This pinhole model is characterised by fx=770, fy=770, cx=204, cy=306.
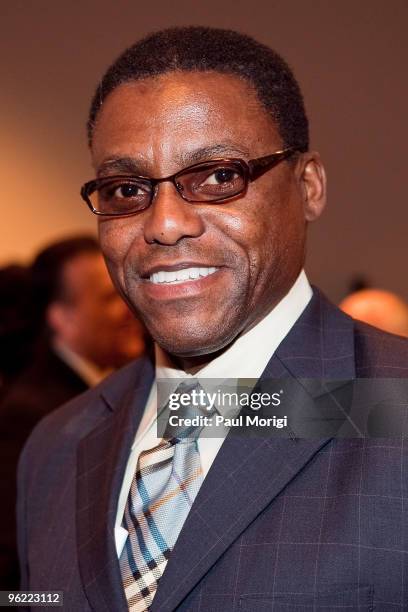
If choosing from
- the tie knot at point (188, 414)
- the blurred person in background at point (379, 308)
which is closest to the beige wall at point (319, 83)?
the blurred person in background at point (379, 308)

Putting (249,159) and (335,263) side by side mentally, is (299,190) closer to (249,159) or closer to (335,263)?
(249,159)

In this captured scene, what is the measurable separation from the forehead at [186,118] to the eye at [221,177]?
0.12 ft

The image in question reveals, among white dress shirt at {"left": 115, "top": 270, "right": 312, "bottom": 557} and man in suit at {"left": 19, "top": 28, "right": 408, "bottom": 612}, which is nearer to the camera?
man in suit at {"left": 19, "top": 28, "right": 408, "bottom": 612}

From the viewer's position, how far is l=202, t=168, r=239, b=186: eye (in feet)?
3.76

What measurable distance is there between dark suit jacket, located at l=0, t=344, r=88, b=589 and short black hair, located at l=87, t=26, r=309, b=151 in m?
1.30

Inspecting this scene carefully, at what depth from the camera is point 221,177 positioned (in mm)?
1150

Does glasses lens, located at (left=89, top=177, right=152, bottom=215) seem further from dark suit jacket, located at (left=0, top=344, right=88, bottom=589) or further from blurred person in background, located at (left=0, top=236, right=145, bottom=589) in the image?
blurred person in background, located at (left=0, top=236, right=145, bottom=589)

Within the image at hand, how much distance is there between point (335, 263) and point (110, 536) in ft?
3.14

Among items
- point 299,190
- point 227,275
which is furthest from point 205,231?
point 299,190

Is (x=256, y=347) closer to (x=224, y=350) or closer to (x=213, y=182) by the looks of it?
(x=224, y=350)

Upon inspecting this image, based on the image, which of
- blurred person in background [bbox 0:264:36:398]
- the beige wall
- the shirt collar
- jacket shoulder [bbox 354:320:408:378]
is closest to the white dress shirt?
the shirt collar

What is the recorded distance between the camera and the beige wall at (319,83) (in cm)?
160

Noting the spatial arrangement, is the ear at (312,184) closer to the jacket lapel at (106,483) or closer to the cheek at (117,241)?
the cheek at (117,241)

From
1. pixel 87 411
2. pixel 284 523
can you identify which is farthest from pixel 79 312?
pixel 284 523
